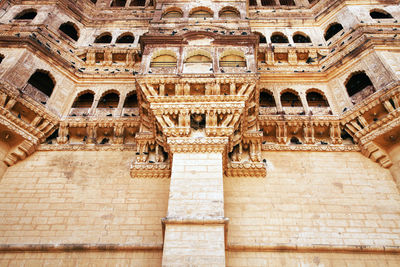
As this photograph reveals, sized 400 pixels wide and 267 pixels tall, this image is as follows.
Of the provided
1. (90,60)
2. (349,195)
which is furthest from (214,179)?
(90,60)

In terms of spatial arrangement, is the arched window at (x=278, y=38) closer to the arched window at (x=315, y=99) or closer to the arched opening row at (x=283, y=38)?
the arched opening row at (x=283, y=38)

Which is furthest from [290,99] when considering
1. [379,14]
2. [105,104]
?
[105,104]

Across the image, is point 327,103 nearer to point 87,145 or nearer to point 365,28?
point 365,28

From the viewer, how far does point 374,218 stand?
9.42m

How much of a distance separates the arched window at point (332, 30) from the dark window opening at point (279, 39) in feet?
5.69

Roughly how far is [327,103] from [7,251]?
10.8 m

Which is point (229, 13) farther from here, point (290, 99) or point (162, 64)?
point (162, 64)

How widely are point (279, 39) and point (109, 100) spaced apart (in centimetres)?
784

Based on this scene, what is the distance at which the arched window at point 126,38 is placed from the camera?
1519 cm

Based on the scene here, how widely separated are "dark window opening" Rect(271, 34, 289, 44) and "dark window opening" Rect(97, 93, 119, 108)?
285 inches

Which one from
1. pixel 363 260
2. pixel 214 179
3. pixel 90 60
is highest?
pixel 90 60

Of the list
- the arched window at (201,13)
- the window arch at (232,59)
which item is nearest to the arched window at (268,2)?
the arched window at (201,13)

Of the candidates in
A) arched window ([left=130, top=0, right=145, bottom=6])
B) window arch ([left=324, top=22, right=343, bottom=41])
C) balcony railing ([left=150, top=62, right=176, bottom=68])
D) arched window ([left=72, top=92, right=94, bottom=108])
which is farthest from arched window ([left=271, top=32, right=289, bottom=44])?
arched window ([left=72, top=92, right=94, bottom=108])

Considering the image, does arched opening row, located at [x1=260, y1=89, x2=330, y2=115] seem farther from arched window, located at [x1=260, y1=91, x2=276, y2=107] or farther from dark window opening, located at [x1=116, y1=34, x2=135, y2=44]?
dark window opening, located at [x1=116, y1=34, x2=135, y2=44]
